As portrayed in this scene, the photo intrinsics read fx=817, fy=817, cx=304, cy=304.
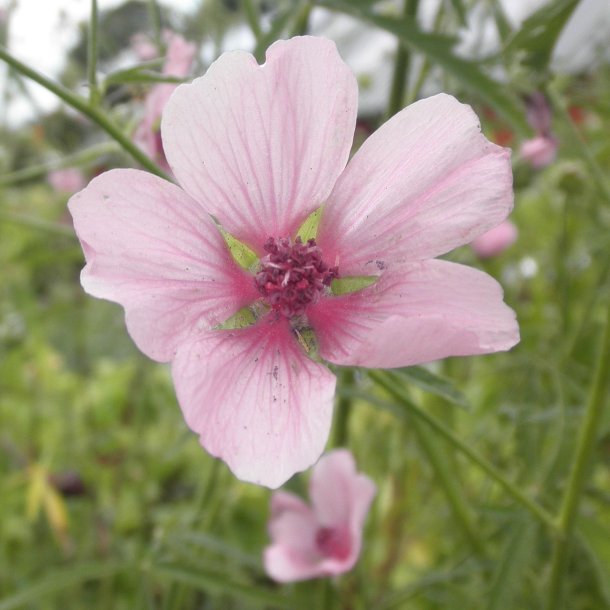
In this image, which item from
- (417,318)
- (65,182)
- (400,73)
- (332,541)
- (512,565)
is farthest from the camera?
(65,182)

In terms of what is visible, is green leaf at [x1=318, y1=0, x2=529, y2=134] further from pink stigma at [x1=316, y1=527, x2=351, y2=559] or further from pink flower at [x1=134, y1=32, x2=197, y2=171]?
pink stigma at [x1=316, y1=527, x2=351, y2=559]

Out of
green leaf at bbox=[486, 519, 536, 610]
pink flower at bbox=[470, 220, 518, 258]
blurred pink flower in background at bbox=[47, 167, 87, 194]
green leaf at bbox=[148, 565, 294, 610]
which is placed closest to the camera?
green leaf at bbox=[486, 519, 536, 610]

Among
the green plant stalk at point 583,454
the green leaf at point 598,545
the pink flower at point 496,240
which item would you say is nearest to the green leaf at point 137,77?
the green plant stalk at point 583,454

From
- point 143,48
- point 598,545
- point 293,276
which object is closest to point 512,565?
point 598,545

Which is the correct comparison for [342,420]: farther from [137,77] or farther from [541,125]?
[137,77]

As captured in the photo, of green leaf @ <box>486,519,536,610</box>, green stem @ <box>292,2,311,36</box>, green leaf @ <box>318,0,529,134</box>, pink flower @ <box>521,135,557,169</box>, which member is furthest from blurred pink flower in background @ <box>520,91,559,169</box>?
green leaf @ <box>486,519,536,610</box>

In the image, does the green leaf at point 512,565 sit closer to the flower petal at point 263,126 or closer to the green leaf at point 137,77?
the flower petal at point 263,126
